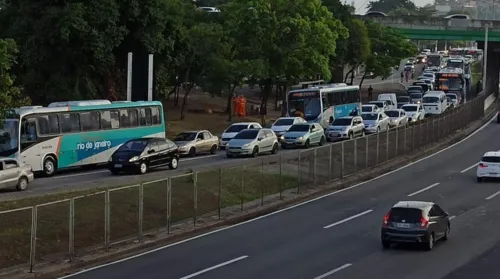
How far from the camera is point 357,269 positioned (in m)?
23.4

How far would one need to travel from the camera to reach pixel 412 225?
86.0ft

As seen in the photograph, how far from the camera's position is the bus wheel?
1550 inches

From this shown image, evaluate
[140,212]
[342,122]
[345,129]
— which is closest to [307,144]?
[345,129]

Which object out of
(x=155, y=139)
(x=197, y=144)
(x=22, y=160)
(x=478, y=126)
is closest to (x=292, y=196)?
(x=155, y=139)

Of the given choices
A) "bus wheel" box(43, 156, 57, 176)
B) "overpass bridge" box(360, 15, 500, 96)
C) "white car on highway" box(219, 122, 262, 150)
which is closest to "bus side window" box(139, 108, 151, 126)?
"bus wheel" box(43, 156, 57, 176)

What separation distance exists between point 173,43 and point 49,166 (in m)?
23.8

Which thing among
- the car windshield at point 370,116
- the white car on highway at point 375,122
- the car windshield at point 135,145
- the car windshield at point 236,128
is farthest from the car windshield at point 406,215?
the car windshield at point 370,116

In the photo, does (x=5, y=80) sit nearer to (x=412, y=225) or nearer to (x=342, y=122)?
(x=412, y=225)

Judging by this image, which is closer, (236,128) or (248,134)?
(248,134)

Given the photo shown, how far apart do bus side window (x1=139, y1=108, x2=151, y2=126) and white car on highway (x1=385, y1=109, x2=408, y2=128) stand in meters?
24.2

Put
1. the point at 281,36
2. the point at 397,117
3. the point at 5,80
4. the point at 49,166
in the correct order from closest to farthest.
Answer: the point at 5,80, the point at 49,166, the point at 397,117, the point at 281,36

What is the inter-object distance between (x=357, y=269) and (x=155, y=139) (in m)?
19.0

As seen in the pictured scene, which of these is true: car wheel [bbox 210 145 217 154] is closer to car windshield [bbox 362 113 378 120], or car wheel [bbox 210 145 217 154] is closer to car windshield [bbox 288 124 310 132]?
car windshield [bbox 288 124 310 132]

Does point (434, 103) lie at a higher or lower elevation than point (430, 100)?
lower
